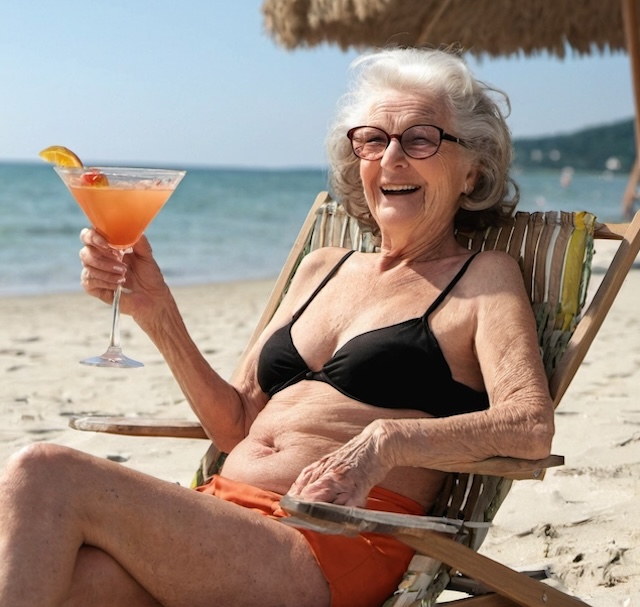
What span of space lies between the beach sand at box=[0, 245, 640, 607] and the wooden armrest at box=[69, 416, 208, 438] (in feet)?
3.63

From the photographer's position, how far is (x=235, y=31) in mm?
54531

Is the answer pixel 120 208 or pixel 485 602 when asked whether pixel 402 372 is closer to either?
pixel 485 602

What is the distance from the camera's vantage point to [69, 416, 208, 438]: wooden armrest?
287 cm

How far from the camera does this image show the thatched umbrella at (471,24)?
9.82 metres

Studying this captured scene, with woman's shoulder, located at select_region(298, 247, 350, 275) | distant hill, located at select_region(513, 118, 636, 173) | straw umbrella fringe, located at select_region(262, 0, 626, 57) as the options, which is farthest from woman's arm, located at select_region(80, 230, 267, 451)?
distant hill, located at select_region(513, 118, 636, 173)

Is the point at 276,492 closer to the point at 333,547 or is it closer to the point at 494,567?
the point at 333,547

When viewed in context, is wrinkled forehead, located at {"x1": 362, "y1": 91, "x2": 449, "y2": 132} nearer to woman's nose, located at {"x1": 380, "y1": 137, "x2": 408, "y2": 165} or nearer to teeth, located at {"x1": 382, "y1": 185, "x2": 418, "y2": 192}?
woman's nose, located at {"x1": 380, "y1": 137, "x2": 408, "y2": 165}

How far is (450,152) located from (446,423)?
83cm

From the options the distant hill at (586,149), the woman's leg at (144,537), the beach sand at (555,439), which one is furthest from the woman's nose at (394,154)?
the distant hill at (586,149)

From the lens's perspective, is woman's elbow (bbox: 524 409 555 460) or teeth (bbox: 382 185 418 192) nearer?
woman's elbow (bbox: 524 409 555 460)

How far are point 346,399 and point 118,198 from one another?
765mm

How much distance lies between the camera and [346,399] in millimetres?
2686

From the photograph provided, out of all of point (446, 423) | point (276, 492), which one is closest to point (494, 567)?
point (446, 423)

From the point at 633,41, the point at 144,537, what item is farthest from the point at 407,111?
the point at 633,41
